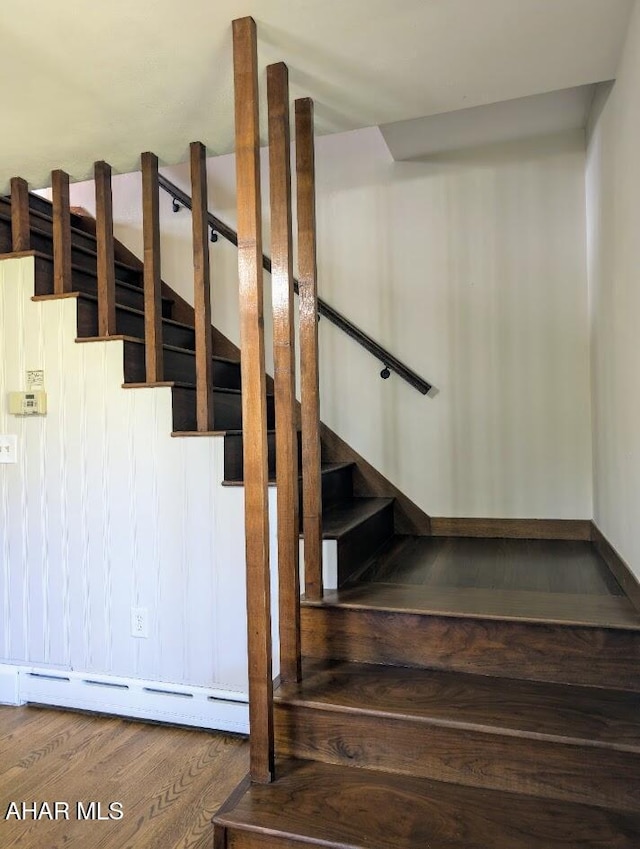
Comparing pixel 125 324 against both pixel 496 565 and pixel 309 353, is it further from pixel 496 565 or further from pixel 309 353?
pixel 496 565

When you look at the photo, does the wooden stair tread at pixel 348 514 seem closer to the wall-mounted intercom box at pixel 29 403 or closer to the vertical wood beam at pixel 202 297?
the vertical wood beam at pixel 202 297

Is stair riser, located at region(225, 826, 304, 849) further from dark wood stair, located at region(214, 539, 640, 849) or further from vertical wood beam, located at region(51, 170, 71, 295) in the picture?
vertical wood beam, located at region(51, 170, 71, 295)

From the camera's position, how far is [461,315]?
283 cm

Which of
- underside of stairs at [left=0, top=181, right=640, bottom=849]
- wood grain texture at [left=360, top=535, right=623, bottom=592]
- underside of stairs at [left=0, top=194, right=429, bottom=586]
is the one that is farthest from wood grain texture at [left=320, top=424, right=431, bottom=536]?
underside of stairs at [left=0, top=181, right=640, bottom=849]

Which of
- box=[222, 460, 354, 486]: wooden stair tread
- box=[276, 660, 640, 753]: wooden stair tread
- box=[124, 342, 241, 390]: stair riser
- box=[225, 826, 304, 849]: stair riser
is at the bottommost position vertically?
box=[225, 826, 304, 849]: stair riser

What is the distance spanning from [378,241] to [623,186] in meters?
1.38

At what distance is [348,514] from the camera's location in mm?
2402

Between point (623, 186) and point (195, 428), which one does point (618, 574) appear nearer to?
point (623, 186)

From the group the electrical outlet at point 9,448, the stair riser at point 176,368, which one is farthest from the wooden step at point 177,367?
the electrical outlet at point 9,448

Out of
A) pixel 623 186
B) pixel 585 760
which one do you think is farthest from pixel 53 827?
pixel 623 186

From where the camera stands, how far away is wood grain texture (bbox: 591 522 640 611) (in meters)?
Result: 1.71

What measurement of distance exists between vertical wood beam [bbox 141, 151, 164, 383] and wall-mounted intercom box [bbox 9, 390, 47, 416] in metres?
0.51

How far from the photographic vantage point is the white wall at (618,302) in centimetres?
164

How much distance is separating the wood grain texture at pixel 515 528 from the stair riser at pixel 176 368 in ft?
3.81
